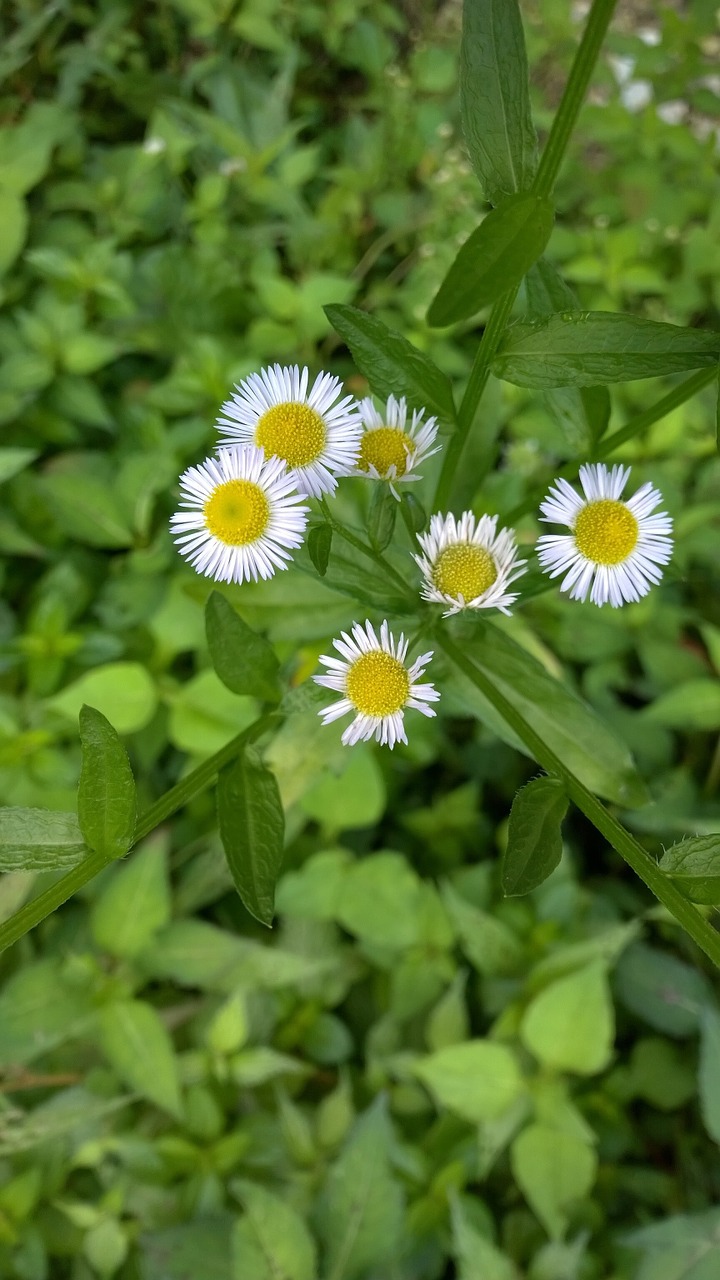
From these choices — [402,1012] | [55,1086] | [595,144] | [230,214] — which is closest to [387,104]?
[230,214]

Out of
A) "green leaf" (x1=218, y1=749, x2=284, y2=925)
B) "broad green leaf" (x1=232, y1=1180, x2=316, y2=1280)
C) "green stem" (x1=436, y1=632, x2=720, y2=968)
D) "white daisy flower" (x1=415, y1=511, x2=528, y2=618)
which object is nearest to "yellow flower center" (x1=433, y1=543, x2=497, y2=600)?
"white daisy flower" (x1=415, y1=511, x2=528, y2=618)

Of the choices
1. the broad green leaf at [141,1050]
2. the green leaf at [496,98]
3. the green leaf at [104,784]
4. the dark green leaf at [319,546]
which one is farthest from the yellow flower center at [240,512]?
the broad green leaf at [141,1050]

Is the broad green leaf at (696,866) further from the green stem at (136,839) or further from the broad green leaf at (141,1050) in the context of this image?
the broad green leaf at (141,1050)

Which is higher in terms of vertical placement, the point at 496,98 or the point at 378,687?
the point at 496,98

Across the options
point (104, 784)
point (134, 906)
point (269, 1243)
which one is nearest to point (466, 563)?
point (104, 784)

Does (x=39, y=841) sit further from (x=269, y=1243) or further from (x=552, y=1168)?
(x=552, y=1168)
